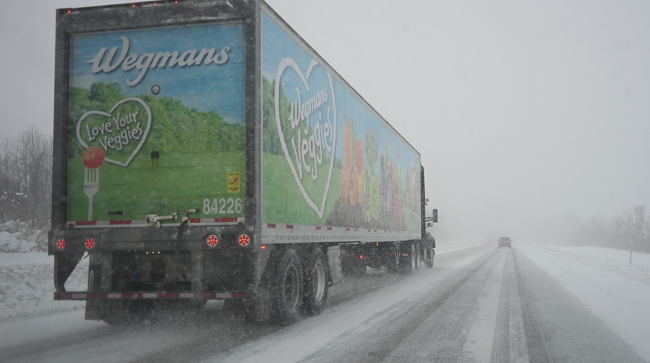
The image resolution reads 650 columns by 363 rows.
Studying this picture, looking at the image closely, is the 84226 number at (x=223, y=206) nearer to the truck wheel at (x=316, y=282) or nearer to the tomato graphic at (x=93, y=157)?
the tomato graphic at (x=93, y=157)

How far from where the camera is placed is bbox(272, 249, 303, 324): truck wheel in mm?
7465

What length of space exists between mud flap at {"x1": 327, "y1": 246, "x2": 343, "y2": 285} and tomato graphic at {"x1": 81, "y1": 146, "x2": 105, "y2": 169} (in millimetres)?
4289

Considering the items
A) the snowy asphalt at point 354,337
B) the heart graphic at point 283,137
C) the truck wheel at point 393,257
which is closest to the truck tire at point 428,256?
the truck wheel at point 393,257

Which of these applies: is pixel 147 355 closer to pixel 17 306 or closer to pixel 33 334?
pixel 33 334

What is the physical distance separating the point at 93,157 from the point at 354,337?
13.8ft

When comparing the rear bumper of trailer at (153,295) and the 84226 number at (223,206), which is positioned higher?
the 84226 number at (223,206)

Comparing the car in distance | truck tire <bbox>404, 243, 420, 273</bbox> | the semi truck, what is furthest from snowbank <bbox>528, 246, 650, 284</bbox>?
the car in distance

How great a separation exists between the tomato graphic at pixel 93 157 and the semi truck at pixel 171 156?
14 mm

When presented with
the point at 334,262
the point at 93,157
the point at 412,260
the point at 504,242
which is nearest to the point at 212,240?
the point at 93,157

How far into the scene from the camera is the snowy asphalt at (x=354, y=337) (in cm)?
588

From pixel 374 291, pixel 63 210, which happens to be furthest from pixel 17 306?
pixel 374 291

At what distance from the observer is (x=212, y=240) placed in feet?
22.0

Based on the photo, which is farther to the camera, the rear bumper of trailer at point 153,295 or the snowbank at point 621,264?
the snowbank at point 621,264

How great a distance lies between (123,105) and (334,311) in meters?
4.93
